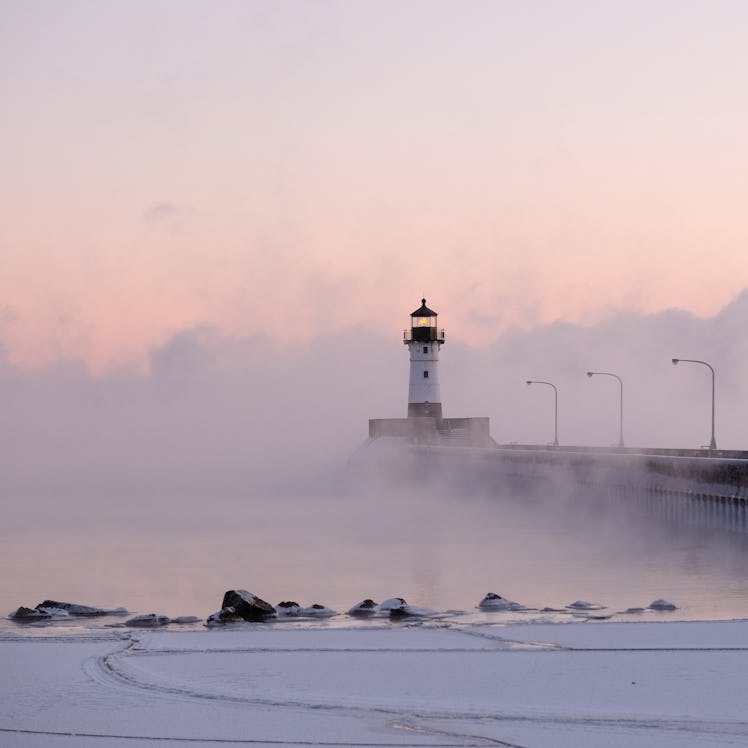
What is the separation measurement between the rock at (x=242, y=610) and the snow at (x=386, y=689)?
4031mm

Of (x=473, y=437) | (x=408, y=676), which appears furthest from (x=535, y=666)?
(x=473, y=437)

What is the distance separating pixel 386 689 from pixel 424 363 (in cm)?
8175

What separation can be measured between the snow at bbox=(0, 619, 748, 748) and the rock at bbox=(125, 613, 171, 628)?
4147 mm

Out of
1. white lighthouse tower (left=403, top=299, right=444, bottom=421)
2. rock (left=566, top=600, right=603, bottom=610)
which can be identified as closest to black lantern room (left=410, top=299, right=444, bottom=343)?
white lighthouse tower (left=403, top=299, right=444, bottom=421)

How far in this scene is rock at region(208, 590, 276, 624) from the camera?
65.9 ft

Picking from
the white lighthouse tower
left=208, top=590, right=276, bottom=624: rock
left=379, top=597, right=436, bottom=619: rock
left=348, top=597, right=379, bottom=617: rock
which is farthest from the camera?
the white lighthouse tower

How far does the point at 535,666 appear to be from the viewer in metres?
13.0

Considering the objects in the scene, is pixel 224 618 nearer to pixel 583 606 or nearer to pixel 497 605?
pixel 497 605

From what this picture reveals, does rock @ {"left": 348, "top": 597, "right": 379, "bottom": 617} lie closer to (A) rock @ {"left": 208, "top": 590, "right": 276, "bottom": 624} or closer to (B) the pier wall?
(A) rock @ {"left": 208, "top": 590, "right": 276, "bottom": 624}

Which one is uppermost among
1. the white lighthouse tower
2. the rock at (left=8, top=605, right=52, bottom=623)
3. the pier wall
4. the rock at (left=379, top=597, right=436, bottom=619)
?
the white lighthouse tower

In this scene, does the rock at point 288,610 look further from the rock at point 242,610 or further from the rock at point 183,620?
the rock at point 183,620

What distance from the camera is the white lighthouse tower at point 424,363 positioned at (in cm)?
9356

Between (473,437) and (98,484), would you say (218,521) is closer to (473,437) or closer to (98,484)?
(473,437)

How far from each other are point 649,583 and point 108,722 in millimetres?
20906
